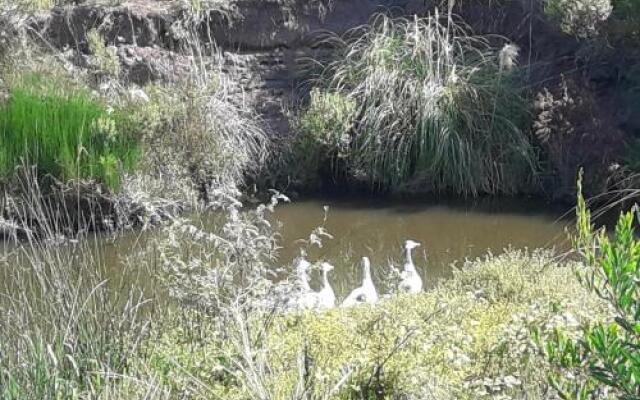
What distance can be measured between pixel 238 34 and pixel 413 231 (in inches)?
154

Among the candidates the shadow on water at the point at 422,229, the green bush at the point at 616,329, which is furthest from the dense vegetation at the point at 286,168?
the green bush at the point at 616,329

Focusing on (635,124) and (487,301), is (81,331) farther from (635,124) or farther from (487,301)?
(635,124)

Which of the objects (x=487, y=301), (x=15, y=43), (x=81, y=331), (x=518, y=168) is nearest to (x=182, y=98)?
(x=15, y=43)

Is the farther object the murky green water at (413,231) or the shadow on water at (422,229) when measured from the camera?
the shadow on water at (422,229)

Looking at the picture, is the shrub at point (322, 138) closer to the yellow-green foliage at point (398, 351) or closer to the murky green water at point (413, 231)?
the murky green water at point (413, 231)

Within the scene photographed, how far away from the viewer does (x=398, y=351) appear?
430 centimetres

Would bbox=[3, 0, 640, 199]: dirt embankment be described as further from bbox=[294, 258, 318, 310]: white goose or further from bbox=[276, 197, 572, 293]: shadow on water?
bbox=[294, 258, 318, 310]: white goose

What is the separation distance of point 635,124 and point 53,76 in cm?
568

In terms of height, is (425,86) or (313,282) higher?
(425,86)

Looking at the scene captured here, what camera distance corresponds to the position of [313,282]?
7.88 m

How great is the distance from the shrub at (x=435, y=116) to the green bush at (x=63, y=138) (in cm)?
217

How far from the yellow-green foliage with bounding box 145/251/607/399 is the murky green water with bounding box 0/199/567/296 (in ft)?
→ 9.32

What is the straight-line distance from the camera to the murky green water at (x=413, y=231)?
28.3 feet

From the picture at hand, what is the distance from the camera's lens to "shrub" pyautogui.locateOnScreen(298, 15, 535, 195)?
1052 cm
